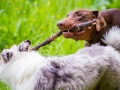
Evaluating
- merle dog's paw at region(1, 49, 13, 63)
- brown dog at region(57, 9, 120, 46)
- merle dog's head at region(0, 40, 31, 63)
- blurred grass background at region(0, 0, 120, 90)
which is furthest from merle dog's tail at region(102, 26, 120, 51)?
blurred grass background at region(0, 0, 120, 90)

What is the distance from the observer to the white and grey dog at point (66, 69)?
434cm

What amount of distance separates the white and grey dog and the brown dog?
577 millimetres

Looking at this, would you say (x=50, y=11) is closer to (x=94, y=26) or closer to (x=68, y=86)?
(x=94, y=26)

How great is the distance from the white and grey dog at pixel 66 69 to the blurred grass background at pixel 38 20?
7.42 ft

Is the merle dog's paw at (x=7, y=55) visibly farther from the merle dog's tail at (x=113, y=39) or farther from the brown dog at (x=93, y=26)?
the merle dog's tail at (x=113, y=39)

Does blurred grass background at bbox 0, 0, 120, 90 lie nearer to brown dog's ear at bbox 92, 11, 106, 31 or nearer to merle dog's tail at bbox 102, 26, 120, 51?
brown dog's ear at bbox 92, 11, 106, 31

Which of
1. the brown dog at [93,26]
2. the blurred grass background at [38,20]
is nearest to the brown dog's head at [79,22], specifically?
the brown dog at [93,26]

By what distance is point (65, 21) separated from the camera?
5.29 m

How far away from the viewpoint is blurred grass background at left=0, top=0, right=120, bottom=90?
299 inches

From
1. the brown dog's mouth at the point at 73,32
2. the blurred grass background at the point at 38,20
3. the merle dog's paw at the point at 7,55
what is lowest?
the blurred grass background at the point at 38,20

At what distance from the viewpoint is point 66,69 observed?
440cm

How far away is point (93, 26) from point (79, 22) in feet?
0.80

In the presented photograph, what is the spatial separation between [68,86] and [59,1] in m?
5.36

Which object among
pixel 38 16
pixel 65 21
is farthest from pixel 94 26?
pixel 38 16
